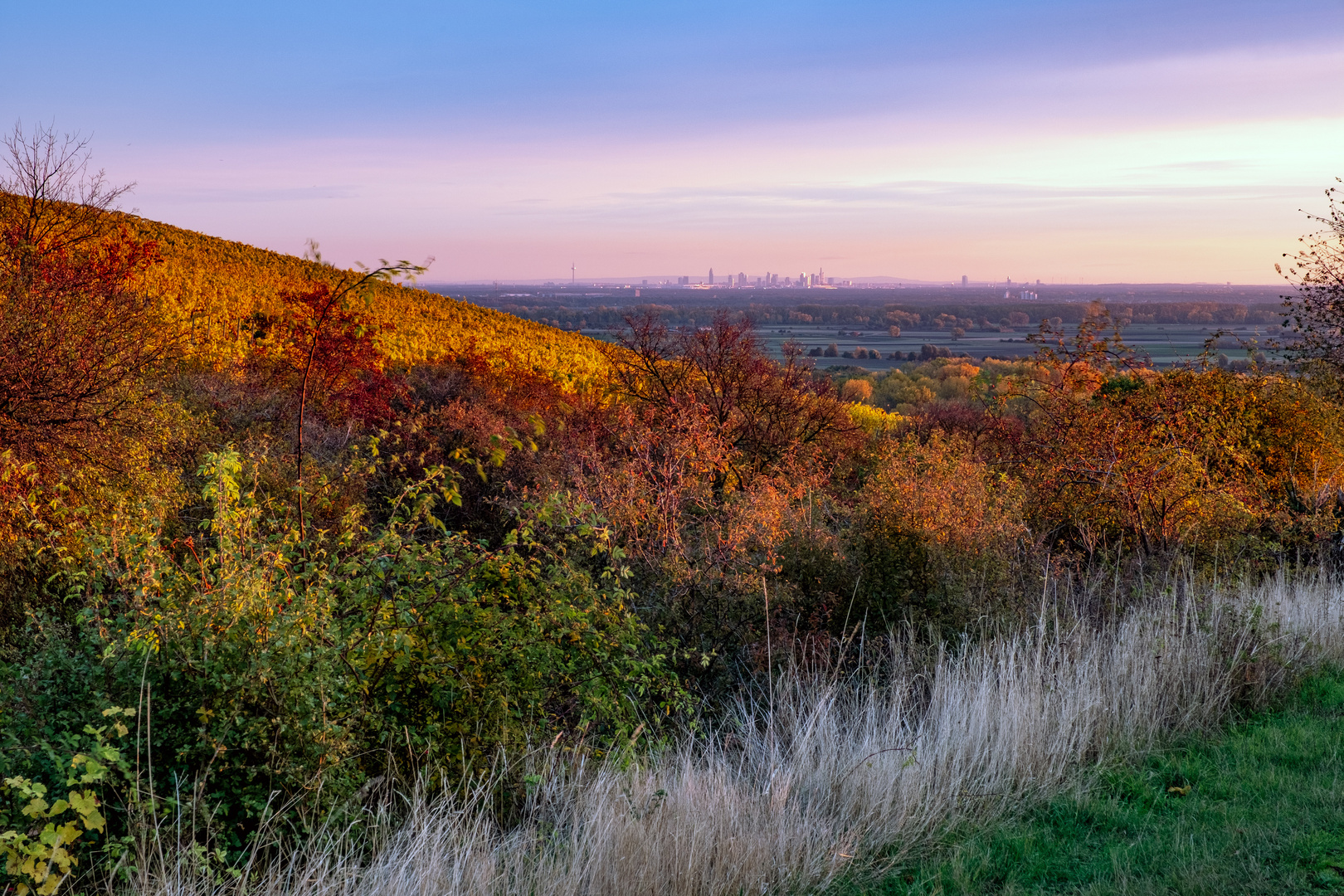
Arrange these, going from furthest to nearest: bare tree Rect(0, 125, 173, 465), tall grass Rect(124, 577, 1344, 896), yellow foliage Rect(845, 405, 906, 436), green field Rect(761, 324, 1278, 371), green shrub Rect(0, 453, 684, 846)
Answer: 1. green field Rect(761, 324, 1278, 371)
2. yellow foliage Rect(845, 405, 906, 436)
3. bare tree Rect(0, 125, 173, 465)
4. green shrub Rect(0, 453, 684, 846)
5. tall grass Rect(124, 577, 1344, 896)

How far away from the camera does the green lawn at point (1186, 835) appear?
12.7ft

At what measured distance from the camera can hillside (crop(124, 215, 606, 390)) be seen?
85.4ft

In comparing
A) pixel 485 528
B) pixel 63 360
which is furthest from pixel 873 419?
pixel 63 360

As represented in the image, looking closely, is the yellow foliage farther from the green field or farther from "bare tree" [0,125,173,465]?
the green field

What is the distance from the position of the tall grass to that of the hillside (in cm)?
1794

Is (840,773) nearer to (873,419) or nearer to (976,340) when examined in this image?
(873,419)

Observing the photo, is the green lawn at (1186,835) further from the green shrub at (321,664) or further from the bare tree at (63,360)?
the bare tree at (63,360)

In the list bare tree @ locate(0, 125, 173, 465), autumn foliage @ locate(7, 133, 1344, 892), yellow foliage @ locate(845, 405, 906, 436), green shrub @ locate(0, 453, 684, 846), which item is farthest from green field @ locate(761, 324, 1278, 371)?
green shrub @ locate(0, 453, 684, 846)

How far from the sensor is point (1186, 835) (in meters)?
4.29

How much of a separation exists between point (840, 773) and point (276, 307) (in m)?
29.5

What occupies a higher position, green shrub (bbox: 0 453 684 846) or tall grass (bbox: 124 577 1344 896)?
green shrub (bbox: 0 453 684 846)

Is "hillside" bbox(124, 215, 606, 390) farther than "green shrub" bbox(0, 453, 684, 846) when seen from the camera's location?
Yes

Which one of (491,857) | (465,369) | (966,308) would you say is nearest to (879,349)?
(966,308)

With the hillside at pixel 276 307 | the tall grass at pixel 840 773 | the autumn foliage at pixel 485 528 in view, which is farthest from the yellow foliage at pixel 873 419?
the tall grass at pixel 840 773
